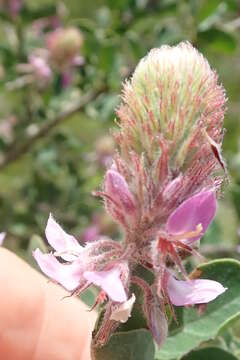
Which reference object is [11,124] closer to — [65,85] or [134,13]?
[65,85]

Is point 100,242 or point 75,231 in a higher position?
point 100,242

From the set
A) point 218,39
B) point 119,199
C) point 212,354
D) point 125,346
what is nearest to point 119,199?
point 119,199

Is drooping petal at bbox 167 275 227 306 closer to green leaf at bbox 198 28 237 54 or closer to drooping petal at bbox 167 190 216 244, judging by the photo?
drooping petal at bbox 167 190 216 244

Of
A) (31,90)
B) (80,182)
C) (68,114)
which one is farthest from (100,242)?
(80,182)

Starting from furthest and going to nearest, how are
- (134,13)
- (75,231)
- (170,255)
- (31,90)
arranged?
(75,231), (31,90), (134,13), (170,255)

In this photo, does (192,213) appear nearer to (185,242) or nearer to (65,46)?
(185,242)

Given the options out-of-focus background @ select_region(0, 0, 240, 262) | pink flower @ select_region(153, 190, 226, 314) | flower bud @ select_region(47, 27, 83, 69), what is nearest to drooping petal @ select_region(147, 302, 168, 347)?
pink flower @ select_region(153, 190, 226, 314)

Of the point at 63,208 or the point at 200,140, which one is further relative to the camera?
the point at 63,208
